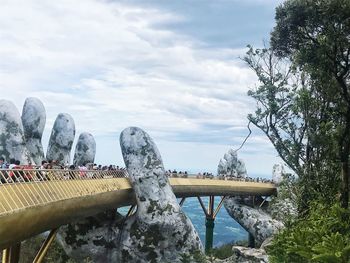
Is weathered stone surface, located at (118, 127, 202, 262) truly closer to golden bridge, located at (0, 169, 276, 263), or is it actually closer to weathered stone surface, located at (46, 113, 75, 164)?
golden bridge, located at (0, 169, 276, 263)

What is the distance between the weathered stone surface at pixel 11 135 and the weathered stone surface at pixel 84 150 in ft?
24.5

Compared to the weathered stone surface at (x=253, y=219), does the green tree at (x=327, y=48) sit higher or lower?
higher

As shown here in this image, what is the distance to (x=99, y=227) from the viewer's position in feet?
103

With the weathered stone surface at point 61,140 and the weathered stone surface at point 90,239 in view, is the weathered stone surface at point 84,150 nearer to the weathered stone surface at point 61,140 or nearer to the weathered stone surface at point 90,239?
the weathered stone surface at point 61,140

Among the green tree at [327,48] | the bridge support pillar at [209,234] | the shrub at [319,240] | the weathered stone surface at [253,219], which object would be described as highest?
the green tree at [327,48]

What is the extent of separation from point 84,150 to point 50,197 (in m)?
22.9

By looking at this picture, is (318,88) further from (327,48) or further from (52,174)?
(52,174)

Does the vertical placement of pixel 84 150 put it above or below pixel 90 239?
above

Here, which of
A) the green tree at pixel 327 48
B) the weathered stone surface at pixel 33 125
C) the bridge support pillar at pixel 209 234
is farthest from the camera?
the bridge support pillar at pixel 209 234

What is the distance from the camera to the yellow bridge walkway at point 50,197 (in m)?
15.4

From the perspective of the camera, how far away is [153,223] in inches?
1175

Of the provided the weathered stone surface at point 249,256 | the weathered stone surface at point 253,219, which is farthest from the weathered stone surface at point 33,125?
the weathered stone surface at point 253,219

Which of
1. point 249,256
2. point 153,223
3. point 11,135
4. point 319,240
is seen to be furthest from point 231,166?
point 319,240

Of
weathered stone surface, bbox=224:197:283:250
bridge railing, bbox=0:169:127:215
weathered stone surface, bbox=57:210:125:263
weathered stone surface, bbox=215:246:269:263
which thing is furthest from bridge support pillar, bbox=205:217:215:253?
bridge railing, bbox=0:169:127:215
